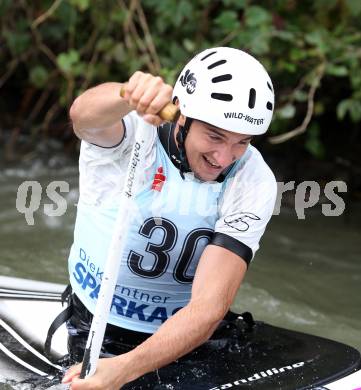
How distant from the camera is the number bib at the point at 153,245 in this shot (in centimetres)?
249

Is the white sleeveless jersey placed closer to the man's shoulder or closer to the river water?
the man's shoulder

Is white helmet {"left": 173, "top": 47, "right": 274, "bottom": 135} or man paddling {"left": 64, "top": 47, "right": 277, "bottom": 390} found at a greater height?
white helmet {"left": 173, "top": 47, "right": 274, "bottom": 135}

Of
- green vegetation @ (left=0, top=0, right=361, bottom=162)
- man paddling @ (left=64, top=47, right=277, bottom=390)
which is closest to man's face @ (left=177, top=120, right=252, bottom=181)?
man paddling @ (left=64, top=47, right=277, bottom=390)

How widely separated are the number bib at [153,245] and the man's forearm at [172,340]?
0.28 meters

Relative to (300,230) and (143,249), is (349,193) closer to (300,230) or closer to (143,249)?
(300,230)

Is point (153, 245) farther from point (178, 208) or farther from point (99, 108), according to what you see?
point (99, 108)

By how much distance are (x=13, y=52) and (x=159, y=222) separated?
3.58 m

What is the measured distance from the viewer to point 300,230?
5.12m

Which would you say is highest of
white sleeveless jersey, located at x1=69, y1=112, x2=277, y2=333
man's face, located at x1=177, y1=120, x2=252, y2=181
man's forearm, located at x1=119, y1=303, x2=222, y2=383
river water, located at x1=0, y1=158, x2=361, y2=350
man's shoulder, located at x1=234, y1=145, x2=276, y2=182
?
man's face, located at x1=177, y1=120, x2=252, y2=181

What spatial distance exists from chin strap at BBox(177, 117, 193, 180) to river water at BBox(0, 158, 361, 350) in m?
1.45

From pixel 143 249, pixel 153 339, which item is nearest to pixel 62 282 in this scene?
pixel 143 249

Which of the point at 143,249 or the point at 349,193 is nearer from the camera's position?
the point at 143,249

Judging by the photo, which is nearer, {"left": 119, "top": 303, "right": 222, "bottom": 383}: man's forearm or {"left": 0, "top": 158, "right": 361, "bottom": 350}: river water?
{"left": 119, "top": 303, "right": 222, "bottom": 383}: man's forearm

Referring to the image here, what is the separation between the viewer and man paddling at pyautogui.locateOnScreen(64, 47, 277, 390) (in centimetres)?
229
